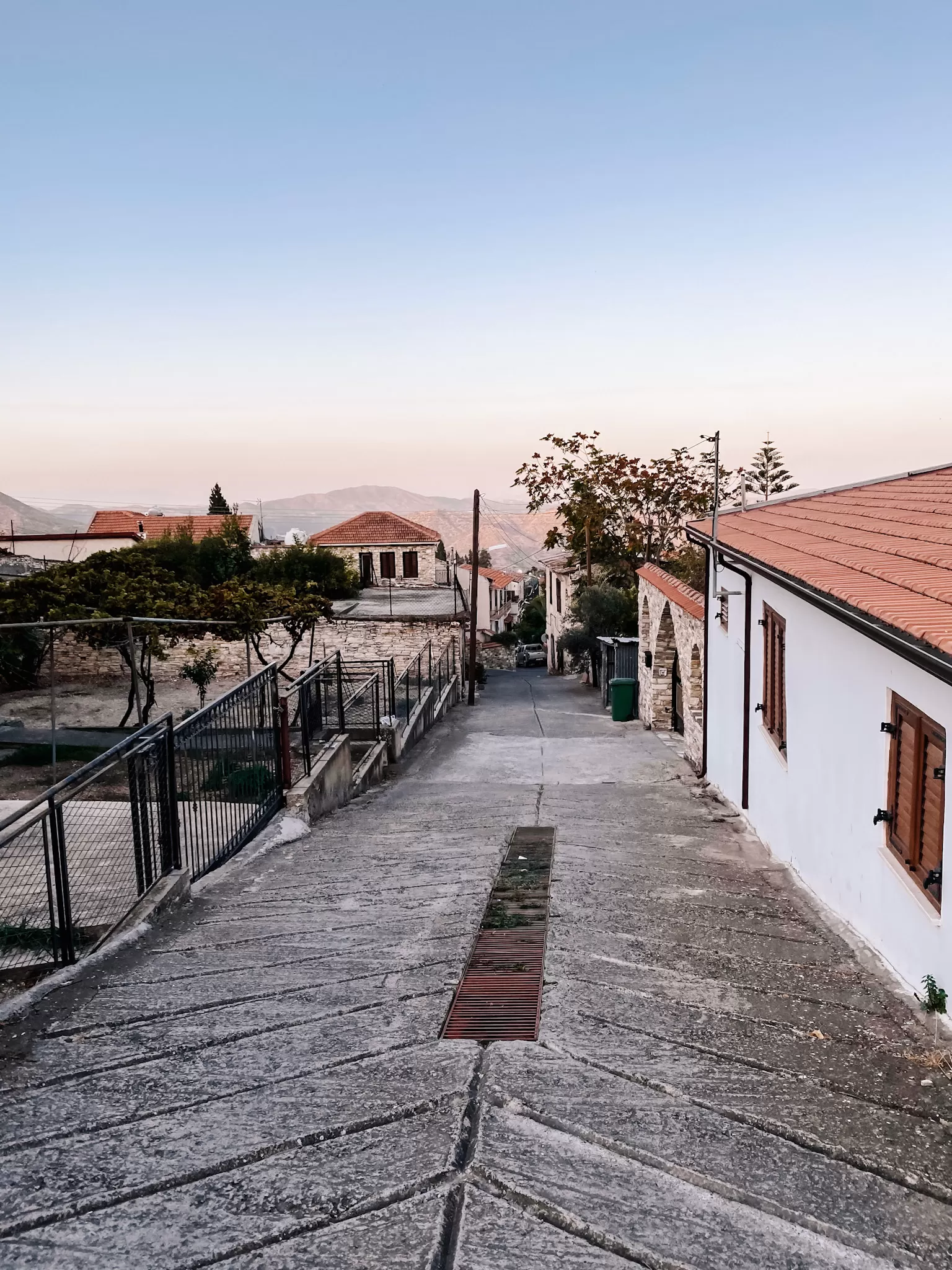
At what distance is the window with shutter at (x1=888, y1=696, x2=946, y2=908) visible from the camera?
4434mm

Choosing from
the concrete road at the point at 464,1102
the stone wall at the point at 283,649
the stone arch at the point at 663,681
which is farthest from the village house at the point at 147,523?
the concrete road at the point at 464,1102

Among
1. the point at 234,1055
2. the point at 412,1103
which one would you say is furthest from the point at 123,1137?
the point at 412,1103

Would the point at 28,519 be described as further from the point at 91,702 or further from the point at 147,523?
the point at 91,702

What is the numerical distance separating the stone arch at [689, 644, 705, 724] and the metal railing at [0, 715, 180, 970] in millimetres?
8994

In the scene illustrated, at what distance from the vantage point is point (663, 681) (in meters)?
18.9

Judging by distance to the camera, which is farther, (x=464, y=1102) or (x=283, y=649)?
(x=283, y=649)

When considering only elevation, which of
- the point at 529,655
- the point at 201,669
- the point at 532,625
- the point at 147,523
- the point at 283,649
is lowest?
the point at 529,655

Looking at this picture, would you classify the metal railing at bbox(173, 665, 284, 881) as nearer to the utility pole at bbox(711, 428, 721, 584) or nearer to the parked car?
the utility pole at bbox(711, 428, 721, 584)

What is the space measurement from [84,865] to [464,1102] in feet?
16.2

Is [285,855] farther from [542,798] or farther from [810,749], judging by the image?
[810,749]

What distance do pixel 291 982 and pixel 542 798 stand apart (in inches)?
228

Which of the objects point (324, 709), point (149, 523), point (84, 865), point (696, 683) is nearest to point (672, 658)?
point (696, 683)

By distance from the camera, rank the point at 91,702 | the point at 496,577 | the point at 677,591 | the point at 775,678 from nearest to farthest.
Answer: the point at 775,678 → the point at 677,591 → the point at 91,702 → the point at 496,577

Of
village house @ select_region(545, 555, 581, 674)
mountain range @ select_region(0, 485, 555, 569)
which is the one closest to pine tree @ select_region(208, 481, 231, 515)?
mountain range @ select_region(0, 485, 555, 569)
